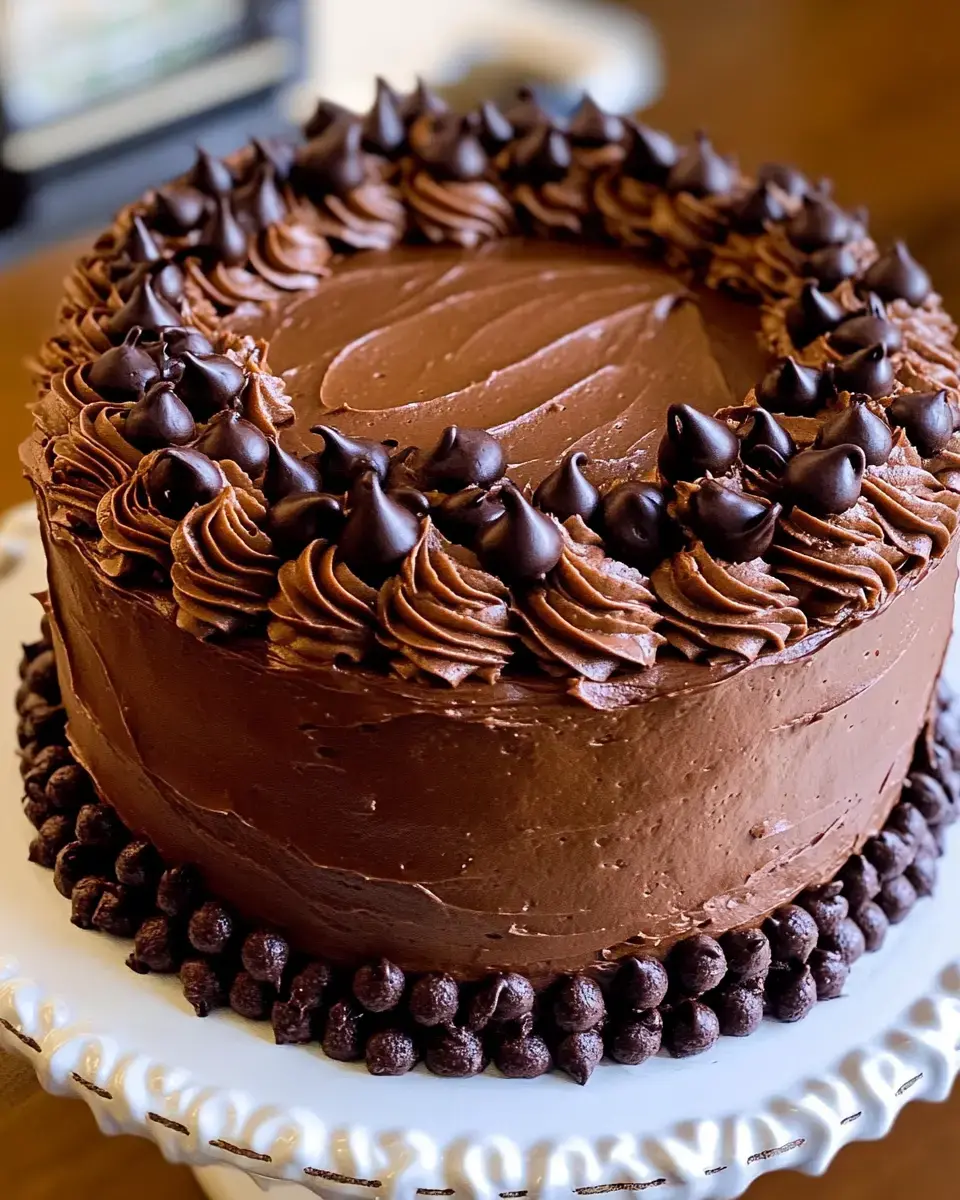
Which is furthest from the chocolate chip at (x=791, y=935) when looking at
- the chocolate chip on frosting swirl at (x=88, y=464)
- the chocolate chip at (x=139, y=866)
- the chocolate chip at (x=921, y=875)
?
the chocolate chip on frosting swirl at (x=88, y=464)

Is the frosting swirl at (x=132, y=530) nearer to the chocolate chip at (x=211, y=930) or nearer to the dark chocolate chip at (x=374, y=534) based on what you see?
the dark chocolate chip at (x=374, y=534)

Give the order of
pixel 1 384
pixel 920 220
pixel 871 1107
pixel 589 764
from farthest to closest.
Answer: pixel 920 220
pixel 1 384
pixel 871 1107
pixel 589 764

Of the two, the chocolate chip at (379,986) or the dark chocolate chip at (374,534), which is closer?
the dark chocolate chip at (374,534)

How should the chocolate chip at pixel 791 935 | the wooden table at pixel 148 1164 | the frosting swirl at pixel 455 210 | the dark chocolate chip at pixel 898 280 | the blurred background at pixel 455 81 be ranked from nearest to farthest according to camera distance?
the chocolate chip at pixel 791 935 < the wooden table at pixel 148 1164 < the dark chocolate chip at pixel 898 280 < the frosting swirl at pixel 455 210 < the blurred background at pixel 455 81

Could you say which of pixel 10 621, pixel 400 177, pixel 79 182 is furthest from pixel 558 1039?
pixel 79 182

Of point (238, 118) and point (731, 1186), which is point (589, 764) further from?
point (238, 118)

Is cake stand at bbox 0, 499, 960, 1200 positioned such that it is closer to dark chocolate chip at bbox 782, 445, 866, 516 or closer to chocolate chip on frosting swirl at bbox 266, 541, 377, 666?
chocolate chip on frosting swirl at bbox 266, 541, 377, 666

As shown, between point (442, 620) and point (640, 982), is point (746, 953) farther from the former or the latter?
point (442, 620)
